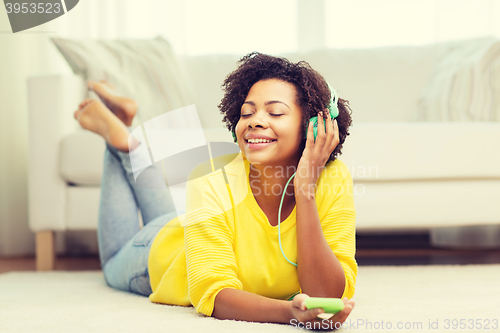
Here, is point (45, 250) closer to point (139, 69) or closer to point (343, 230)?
point (139, 69)

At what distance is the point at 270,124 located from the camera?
0.75 meters

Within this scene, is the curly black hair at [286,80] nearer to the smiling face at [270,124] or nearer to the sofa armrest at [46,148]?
the smiling face at [270,124]

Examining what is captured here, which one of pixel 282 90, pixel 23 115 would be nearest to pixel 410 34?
pixel 282 90

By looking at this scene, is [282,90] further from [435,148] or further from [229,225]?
[435,148]

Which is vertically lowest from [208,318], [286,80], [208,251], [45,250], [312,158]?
[45,250]

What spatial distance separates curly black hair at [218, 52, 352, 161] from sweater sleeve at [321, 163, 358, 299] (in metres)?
0.09

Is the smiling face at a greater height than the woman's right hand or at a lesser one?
greater

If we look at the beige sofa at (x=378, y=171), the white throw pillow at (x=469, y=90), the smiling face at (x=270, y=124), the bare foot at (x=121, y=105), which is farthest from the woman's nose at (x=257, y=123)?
the white throw pillow at (x=469, y=90)

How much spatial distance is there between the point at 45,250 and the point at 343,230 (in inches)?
44.0

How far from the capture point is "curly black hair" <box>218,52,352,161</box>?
0.78 m

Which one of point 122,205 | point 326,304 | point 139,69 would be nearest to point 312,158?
point 326,304

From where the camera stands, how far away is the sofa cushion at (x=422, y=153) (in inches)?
54.9

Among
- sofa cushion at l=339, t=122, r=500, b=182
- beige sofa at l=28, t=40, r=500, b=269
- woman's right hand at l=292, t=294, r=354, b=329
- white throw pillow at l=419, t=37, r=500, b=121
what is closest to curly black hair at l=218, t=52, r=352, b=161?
woman's right hand at l=292, t=294, r=354, b=329

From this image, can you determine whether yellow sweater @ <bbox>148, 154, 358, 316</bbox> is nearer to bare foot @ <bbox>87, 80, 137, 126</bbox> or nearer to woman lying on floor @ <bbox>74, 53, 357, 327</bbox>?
woman lying on floor @ <bbox>74, 53, 357, 327</bbox>
